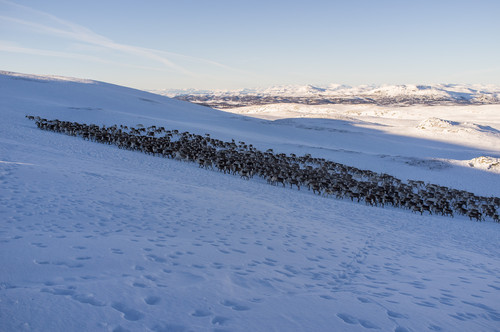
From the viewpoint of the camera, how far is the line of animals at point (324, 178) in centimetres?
1806

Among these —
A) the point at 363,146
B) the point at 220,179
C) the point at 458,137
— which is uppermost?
the point at 458,137

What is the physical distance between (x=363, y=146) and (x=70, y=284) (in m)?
38.8

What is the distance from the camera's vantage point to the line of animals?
59.3ft

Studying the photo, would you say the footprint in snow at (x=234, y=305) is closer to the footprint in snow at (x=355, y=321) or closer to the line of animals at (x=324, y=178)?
the footprint in snow at (x=355, y=321)

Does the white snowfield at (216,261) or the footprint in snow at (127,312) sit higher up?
the footprint in snow at (127,312)

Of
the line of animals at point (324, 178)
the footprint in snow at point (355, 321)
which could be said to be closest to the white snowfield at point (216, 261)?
the footprint in snow at point (355, 321)

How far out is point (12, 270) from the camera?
13.3 feet

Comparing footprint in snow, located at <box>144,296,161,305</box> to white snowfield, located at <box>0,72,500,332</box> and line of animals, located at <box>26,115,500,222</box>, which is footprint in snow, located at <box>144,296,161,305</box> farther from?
line of animals, located at <box>26,115,500,222</box>

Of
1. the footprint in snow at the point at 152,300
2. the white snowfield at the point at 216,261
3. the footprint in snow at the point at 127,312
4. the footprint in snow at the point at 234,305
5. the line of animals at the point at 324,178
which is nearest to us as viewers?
the footprint in snow at the point at 127,312

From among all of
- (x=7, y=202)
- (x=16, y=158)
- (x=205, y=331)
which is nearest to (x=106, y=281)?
(x=205, y=331)

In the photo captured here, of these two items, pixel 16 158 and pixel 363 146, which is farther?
pixel 363 146

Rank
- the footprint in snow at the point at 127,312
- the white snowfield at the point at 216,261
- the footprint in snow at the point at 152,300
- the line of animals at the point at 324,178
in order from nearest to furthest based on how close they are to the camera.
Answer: the footprint in snow at the point at 127,312 < the white snowfield at the point at 216,261 < the footprint in snow at the point at 152,300 < the line of animals at the point at 324,178

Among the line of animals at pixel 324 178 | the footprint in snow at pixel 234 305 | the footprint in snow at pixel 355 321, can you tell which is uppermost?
the footprint in snow at pixel 355 321

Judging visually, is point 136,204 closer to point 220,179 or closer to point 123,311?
point 123,311
